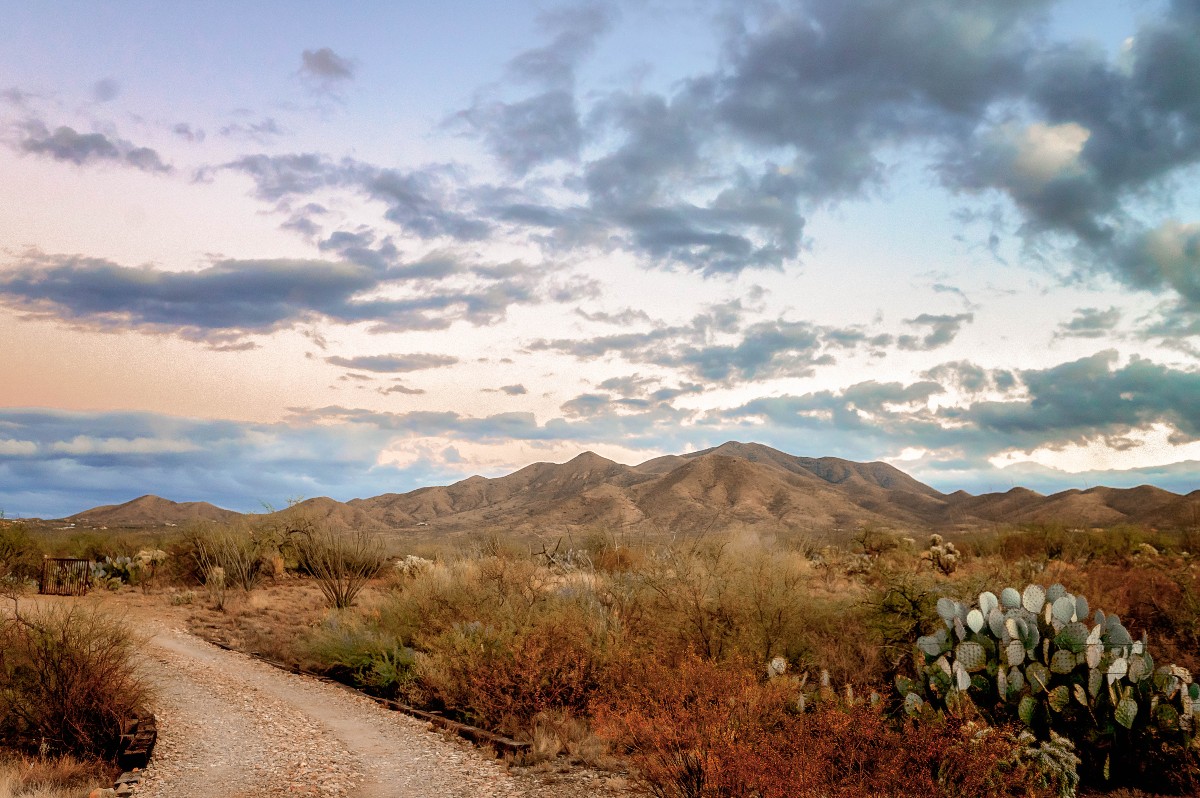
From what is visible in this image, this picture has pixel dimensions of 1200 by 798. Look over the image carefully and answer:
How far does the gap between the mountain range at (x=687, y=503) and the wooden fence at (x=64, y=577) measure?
3283cm

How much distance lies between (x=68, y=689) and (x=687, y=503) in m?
74.9

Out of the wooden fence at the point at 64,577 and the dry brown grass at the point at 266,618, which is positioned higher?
the wooden fence at the point at 64,577

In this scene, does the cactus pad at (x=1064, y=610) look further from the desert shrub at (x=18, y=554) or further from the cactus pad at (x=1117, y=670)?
A: the desert shrub at (x=18, y=554)

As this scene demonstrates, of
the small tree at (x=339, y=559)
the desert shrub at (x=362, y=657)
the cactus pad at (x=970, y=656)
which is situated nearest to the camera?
the cactus pad at (x=970, y=656)

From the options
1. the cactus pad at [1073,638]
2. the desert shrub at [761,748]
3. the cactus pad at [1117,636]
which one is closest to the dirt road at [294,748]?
the desert shrub at [761,748]

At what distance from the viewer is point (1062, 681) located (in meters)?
8.35

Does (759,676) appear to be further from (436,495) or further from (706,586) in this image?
(436,495)

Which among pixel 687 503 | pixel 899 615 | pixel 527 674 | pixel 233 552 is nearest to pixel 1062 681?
pixel 899 615

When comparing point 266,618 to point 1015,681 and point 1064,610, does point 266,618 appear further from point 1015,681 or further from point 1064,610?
point 1064,610

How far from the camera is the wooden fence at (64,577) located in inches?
1078

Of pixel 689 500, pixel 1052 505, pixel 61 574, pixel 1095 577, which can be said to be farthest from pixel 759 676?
pixel 1052 505

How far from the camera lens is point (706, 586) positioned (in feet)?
40.4

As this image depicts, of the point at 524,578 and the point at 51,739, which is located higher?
the point at 524,578

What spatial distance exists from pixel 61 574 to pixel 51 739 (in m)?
21.1
